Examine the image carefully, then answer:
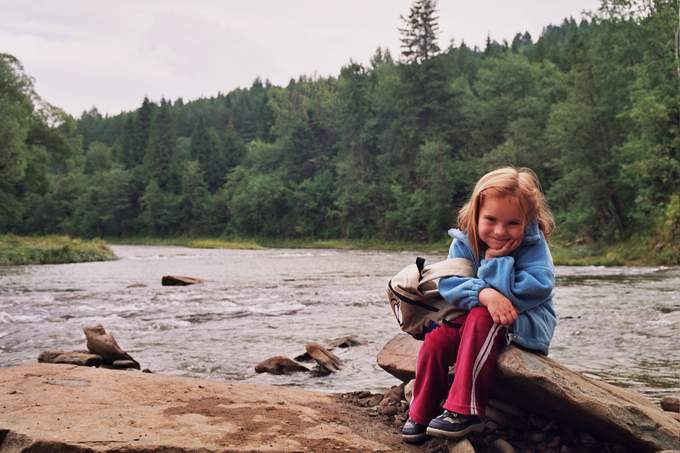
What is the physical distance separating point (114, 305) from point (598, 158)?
110ft

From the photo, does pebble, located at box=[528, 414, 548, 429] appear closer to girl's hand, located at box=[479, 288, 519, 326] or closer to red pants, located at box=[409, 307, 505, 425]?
red pants, located at box=[409, 307, 505, 425]

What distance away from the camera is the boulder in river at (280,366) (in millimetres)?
8359

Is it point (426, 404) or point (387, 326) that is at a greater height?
point (426, 404)

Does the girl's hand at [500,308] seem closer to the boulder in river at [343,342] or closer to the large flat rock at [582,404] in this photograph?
the large flat rock at [582,404]

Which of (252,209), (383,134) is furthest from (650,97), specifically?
(252,209)

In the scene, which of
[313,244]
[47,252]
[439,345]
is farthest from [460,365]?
[313,244]

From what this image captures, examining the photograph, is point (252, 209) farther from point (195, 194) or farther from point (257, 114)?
point (257, 114)

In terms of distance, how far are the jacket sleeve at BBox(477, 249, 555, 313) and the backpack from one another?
23 cm

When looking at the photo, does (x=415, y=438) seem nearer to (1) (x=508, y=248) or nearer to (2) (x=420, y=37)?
(1) (x=508, y=248)

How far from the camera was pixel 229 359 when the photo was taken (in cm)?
934

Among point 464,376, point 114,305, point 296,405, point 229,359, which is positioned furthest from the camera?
point 114,305

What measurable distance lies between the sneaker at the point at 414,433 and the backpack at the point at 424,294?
667mm

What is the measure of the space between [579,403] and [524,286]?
2.57 feet

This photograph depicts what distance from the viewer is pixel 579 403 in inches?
161
